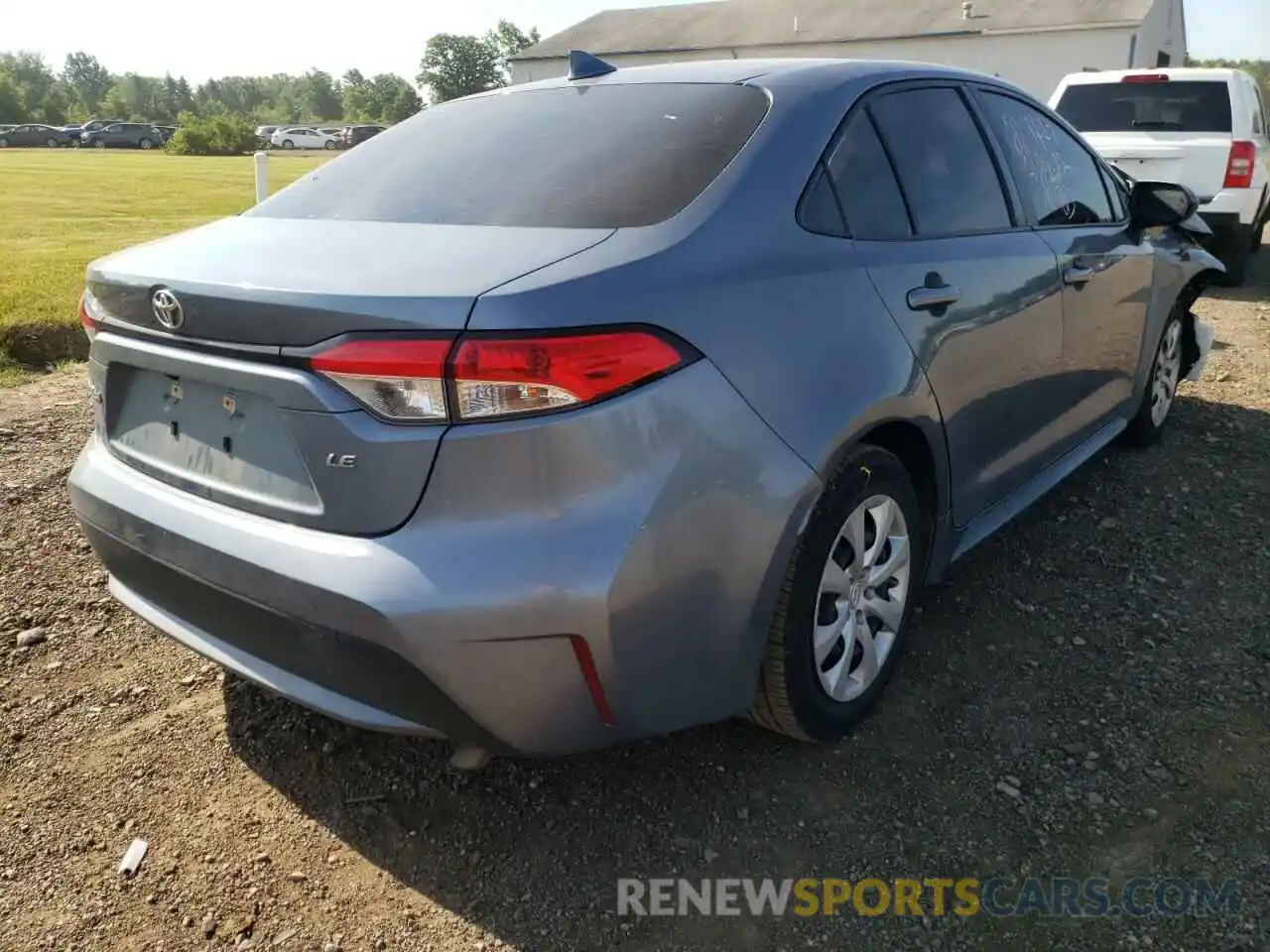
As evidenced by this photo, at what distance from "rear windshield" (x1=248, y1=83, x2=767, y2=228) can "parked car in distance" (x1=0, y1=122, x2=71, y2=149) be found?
67.5 metres

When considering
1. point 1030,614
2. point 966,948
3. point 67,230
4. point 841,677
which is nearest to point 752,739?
point 841,677

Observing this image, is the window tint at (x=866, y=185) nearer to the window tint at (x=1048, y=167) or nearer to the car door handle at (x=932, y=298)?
the car door handle at (x=932, y=298)

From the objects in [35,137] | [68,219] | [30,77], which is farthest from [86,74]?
[68,219]

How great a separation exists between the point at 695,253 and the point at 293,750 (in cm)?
168

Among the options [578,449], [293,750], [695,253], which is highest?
[695,253]

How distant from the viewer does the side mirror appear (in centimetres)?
410

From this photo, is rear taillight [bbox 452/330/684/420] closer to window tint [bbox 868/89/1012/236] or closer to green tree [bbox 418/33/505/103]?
window tint [bbox 868/89/1012/236]

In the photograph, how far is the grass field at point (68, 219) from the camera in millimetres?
6805

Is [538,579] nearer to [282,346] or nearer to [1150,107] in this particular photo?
[282,346]

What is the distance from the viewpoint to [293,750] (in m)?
2.71

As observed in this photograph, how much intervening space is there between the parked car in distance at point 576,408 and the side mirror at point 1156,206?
4.65ft

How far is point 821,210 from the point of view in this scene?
2.45 m

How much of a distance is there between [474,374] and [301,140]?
69.8 m

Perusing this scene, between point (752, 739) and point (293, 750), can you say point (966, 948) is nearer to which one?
point (752, 739)
